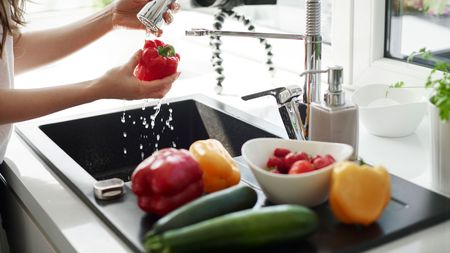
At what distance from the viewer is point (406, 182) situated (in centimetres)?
114

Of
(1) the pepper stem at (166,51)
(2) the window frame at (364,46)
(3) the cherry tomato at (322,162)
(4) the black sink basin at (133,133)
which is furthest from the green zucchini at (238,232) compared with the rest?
(2) the window frame at (364,46)

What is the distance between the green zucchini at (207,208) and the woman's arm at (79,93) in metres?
0.35

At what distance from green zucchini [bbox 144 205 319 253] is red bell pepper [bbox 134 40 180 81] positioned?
524mm

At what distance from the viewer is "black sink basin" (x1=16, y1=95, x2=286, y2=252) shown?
1555 mm

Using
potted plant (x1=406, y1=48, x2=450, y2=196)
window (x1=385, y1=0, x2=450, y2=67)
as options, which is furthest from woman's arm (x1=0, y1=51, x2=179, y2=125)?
window (x1=385, y1=0, x2=450, y2=67)

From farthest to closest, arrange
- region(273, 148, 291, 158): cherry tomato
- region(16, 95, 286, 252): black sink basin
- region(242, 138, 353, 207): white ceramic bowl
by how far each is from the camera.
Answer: region(16, 95, 286, 252): black sink basin, region(273, 148, 291, 158): cherry tomato, region(242, 138, 353, 207): white ceramic bowl

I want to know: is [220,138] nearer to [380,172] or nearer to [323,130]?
[323,130]

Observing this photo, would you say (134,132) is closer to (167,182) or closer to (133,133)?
(133,133)

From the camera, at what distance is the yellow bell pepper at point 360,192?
3.09ft

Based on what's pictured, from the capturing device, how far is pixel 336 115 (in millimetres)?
1174

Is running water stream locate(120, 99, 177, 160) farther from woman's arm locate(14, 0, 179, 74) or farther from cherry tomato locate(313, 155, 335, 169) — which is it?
cherry tomato locate(313, 155, 335, 169)

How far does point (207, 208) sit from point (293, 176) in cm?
14

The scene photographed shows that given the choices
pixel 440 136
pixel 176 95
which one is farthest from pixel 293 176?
pixel 176 95

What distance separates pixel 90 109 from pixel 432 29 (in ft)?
2.94
